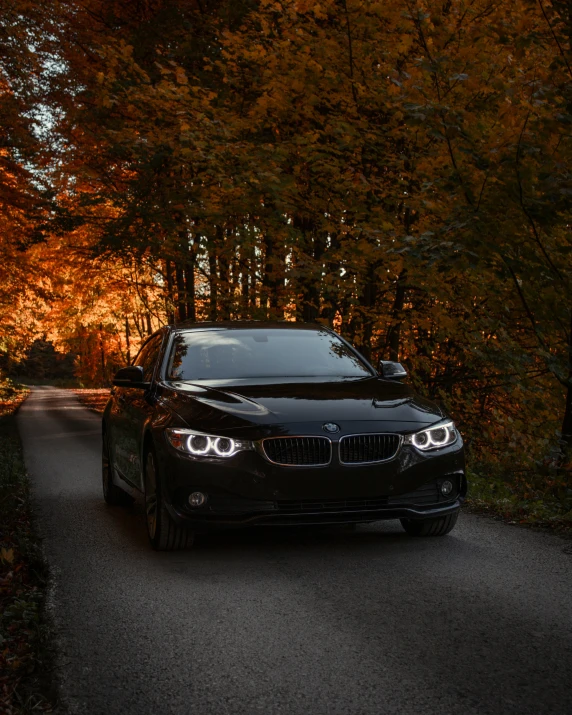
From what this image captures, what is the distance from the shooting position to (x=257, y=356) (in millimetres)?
7547

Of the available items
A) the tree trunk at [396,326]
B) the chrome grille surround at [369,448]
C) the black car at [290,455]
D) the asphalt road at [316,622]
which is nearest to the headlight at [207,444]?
the black car at [290,455]

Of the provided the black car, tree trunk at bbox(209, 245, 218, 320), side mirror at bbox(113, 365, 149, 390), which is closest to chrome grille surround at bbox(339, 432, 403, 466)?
the black car

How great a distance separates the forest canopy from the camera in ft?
26.8

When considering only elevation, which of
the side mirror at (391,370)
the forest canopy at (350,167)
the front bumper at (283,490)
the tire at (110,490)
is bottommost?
the tire at (110,490)

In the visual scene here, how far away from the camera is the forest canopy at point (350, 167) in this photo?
26.8 feet

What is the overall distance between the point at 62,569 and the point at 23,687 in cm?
224

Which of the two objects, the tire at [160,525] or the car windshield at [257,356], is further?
the car windshield at [257,356]

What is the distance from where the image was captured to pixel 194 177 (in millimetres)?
13898

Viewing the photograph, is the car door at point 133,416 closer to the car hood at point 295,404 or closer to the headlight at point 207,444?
the car hood at point 295,404

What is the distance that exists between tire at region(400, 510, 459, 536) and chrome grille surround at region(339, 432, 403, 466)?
82cm

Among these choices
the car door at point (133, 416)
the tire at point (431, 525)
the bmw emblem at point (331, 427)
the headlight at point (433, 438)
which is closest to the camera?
the bmw emblem at point (331, 427)

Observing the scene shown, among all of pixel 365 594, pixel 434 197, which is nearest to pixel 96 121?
pixel 434 197

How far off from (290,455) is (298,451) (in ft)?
0.19

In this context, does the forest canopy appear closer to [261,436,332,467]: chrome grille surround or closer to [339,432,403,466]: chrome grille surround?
[339,432,403,466]: chrome grille surround
